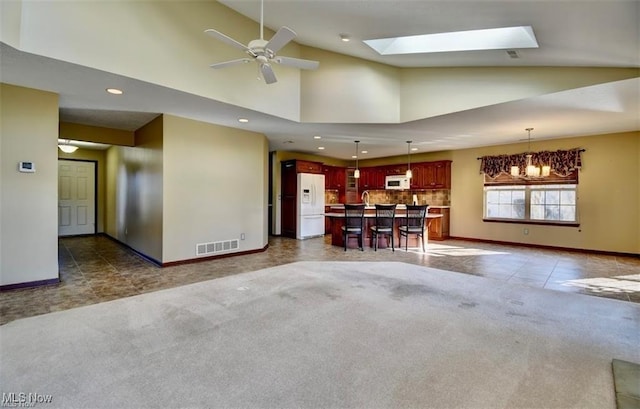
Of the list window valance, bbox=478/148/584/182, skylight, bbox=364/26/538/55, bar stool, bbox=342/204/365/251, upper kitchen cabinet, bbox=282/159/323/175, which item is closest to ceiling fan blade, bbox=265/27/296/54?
skylight, bbox=364/26/538/55

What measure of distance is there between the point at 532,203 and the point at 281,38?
7503 mm

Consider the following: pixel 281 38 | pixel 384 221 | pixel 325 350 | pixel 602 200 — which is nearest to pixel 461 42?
pixel 281 38

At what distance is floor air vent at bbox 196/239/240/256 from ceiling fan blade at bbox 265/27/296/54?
3.85 meters

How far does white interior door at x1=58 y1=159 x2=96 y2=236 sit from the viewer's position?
27.2 ft

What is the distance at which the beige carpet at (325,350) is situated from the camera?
1.78 meters

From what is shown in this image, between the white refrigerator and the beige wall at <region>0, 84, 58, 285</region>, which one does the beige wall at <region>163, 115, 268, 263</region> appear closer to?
the beige wall at <region>0, 84, 58, 285</region>

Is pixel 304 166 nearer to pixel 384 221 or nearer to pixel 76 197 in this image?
pixel 384 221

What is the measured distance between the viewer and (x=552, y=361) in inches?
85.0

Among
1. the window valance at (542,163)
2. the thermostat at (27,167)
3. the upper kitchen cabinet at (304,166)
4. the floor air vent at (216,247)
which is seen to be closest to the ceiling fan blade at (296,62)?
the thermostat at (27,167)

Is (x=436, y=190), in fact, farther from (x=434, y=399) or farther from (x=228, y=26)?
(x=434, y=399)

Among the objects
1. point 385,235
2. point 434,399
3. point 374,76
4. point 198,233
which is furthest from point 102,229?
point 434,399

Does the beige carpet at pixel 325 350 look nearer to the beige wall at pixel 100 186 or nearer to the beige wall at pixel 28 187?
the beige wall at pixel 28 187

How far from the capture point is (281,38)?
2.68m

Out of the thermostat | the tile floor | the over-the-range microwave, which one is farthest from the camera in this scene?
the over-the-range microwave
